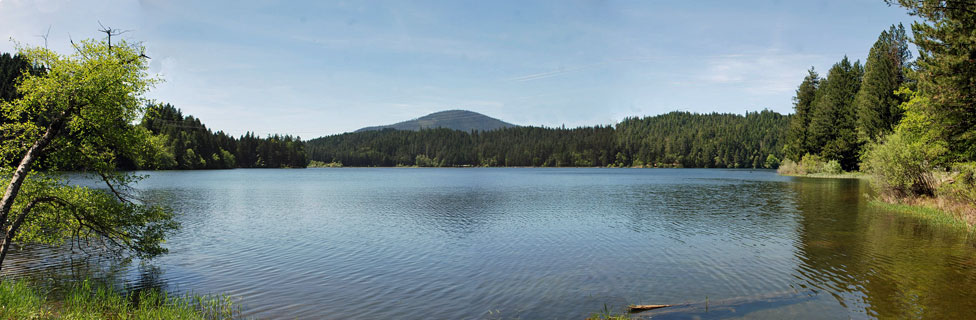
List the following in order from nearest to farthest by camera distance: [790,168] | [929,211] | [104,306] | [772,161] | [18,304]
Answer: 1. [18,304]
2. [104,306]
3. [929,211]
4. [790,168]
5. [772,161]

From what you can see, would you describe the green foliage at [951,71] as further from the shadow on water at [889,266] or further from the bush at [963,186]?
the shadow on water at [889,266]

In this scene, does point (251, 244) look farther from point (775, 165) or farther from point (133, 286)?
point (775, 165)

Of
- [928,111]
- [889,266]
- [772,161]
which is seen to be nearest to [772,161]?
[772,161]

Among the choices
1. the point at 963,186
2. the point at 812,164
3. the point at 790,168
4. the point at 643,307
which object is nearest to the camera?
the point at 643,307

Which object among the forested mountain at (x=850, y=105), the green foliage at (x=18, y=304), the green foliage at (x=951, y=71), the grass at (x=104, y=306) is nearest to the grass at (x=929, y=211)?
the green foliage at (x=951, y=71)

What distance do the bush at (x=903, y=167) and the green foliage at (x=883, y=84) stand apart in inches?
1474

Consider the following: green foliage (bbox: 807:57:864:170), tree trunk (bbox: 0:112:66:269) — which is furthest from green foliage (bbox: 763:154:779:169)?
tree trunk (bbox: 0:112:66:269)

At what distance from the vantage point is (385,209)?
42.8 m

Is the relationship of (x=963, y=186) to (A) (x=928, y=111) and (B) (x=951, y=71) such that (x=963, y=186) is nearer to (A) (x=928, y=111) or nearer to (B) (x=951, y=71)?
(A) (x=928, y=111)

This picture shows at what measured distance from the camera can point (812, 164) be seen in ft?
313

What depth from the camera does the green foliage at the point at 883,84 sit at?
2746 inches

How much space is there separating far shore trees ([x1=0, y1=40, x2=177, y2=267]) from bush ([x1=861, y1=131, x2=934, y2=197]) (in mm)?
44032

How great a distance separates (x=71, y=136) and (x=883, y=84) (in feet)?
301

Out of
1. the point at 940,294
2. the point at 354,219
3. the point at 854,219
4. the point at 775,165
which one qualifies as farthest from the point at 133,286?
the point at 775,165
